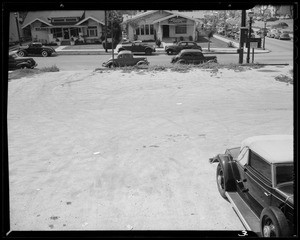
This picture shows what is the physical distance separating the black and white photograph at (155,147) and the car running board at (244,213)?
0.07 feet

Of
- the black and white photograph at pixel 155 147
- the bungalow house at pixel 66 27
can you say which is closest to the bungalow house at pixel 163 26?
the bungalow house at pixel 66 27

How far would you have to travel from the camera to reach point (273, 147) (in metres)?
5.08

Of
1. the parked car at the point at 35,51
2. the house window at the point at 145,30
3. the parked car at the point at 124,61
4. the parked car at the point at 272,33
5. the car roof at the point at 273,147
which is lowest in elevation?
the car roof at the point at 273,147

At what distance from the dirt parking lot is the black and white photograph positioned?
0.11 feet

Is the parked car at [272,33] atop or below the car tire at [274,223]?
atop

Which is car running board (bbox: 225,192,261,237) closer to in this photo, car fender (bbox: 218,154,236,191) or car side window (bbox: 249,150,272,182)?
car fender (bbox: 218,154,236,191)

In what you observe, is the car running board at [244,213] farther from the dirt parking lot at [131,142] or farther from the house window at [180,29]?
the house window at [180,29]

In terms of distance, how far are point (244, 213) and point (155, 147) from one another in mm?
3834

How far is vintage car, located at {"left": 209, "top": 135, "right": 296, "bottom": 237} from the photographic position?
4254 mm

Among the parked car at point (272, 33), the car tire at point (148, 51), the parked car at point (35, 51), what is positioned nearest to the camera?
the parked car at point (35, 51)

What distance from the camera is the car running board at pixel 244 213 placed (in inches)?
185

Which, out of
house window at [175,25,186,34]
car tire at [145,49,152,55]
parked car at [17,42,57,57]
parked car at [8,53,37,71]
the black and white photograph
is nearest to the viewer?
the black and white photograph

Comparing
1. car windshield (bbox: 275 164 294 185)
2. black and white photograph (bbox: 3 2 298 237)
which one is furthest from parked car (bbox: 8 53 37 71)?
car windshield (bbox: 275 164 294 185)
